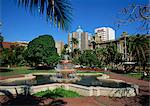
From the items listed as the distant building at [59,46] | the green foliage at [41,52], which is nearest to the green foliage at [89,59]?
Answer: the green foliage at [41,52]

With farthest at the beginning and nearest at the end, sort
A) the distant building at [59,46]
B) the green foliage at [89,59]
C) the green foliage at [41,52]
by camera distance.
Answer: the distant building at [59,46] < the green foliage at [89,59] < the green foliage at [41,52]

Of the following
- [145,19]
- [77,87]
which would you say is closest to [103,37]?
[77,87]

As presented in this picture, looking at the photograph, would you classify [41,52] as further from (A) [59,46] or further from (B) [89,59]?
(A) [59,46]

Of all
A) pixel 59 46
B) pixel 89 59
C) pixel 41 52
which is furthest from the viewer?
pixel 59 46

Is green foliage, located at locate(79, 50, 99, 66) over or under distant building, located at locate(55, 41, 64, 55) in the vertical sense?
under

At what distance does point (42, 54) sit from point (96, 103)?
42023 mm

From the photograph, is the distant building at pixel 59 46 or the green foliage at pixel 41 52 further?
the distant building at pixel 59 46

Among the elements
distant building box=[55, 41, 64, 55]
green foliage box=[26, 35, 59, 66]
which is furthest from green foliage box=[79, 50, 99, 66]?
distant building box=[55, 41, 64, 55]

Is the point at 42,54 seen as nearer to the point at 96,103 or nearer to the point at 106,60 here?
the point at 106,60

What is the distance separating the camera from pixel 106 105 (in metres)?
12.4

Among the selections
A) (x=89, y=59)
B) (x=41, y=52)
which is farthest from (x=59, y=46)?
(x=41, y=52)

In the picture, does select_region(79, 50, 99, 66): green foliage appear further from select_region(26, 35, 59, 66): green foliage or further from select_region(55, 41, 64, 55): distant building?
select_region(55, 41, 64, 55): distant building

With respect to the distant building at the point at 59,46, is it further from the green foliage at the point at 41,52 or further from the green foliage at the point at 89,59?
the green foliage at the point at 41,52

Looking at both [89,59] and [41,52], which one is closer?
[41,52]
